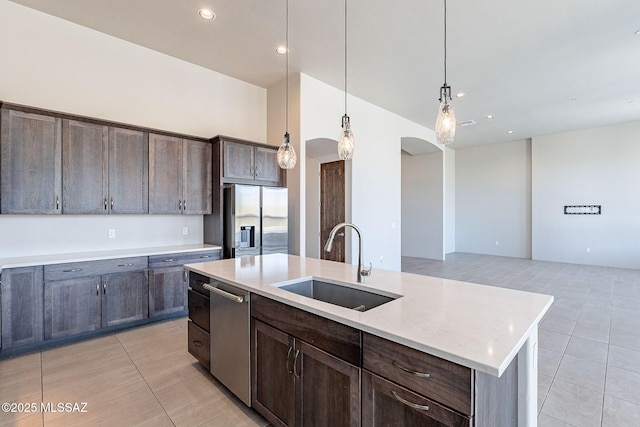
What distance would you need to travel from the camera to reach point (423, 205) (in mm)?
8859

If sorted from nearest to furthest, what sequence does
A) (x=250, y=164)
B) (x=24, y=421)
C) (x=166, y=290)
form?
(x=24, y=421), (x=166, y=290), (x=250, y=164)

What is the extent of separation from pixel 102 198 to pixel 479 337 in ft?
12.5

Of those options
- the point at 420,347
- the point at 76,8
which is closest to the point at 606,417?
the point at 420,347

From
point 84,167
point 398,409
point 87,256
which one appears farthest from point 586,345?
point 84,167

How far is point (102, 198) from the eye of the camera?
331 cm

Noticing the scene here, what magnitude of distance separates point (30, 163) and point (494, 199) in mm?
10303

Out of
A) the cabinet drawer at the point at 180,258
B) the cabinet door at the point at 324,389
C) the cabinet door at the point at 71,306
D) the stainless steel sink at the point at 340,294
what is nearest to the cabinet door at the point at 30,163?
the cabinet door at the point at 71,306

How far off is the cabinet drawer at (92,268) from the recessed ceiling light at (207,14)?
9.02ft

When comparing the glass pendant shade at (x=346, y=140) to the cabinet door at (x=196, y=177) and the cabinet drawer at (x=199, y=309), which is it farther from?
the cabinet door at (x=196, y=177)

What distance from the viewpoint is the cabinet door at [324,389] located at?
4.36ft

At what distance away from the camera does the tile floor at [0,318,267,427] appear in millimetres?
1940

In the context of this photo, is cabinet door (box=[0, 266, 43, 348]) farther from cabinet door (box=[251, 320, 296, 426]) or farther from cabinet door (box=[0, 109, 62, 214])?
cabinet door (box=[251, 320, 296, 426])

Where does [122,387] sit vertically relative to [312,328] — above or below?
below

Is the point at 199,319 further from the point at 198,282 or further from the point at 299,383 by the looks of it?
the point at 299,383
